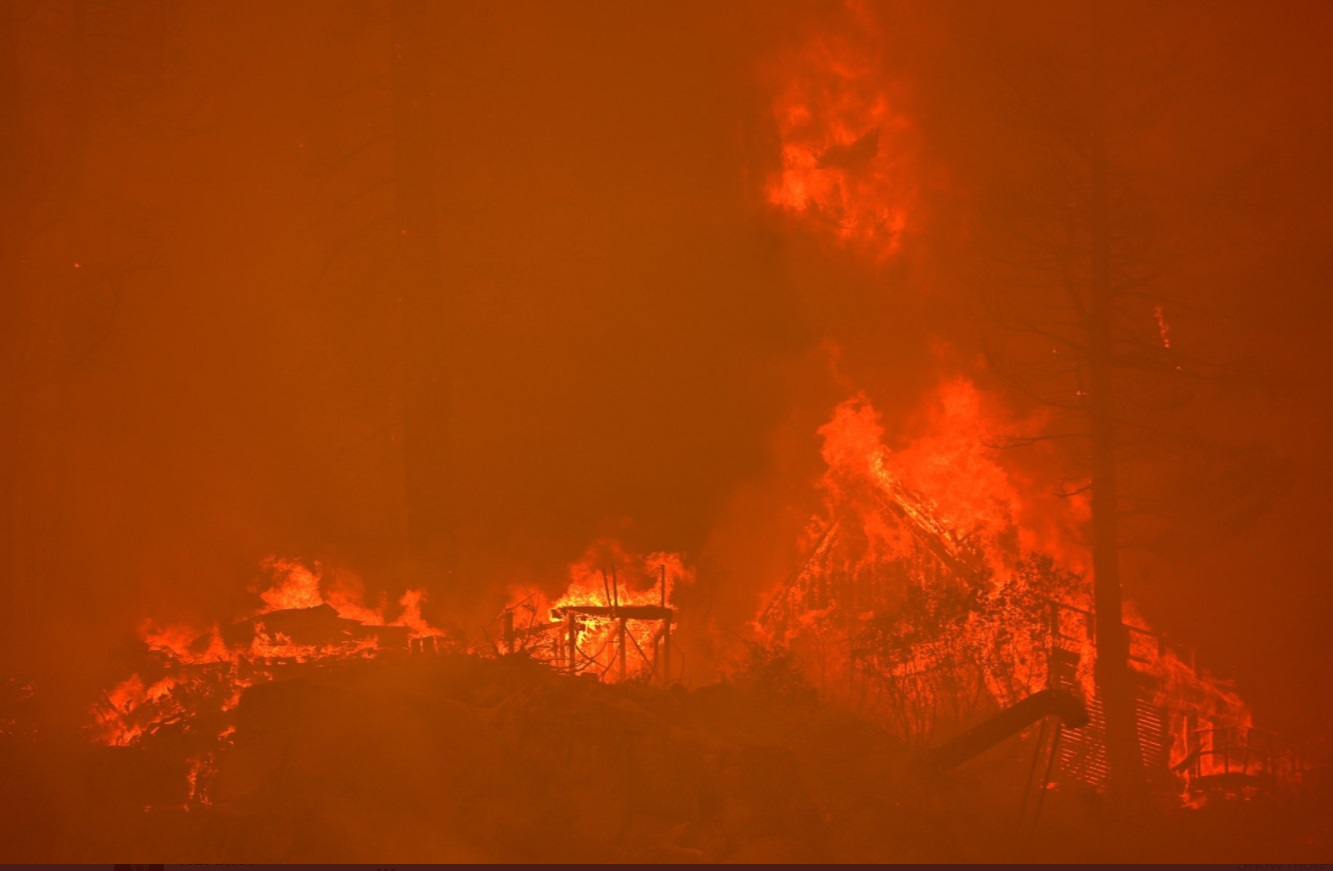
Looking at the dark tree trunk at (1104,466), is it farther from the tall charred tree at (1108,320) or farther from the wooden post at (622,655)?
the wooden post at (622,655)

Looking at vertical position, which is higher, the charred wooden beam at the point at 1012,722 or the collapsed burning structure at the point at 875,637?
the collapsed burning structure at the point at 875,637

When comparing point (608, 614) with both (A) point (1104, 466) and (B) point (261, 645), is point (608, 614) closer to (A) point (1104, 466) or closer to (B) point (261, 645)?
(B) point (261, 645)

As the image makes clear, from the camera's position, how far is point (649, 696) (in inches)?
400

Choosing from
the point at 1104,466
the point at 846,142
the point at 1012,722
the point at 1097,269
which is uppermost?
the point at 846,142

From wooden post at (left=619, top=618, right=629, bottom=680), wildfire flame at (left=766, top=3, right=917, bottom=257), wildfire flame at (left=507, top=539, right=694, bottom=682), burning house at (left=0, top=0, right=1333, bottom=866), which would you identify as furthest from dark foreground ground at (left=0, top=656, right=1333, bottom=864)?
wildfire flame at (left=766, top=3, right=917, bottom=257)

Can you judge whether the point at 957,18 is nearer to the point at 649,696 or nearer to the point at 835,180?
the point at 835,180

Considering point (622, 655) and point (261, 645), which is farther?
point (261, 645)

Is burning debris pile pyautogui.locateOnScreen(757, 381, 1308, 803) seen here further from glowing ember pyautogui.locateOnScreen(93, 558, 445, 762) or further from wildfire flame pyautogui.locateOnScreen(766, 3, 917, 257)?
glowing ember pyautogui.locateOnScreen(93, 558, 445, 762)

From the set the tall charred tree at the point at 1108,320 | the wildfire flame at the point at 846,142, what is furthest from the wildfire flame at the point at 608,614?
the wildfire flame at the point at 846,142

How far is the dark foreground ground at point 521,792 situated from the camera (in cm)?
855

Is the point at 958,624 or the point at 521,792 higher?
the point at 958,624

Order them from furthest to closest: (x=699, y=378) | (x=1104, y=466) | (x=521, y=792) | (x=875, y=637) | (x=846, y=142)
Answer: (x=699, y=378) < (x=846, y=142) < (x=875, y=637) < (x=1104, y=466) < (x=521, y=792)

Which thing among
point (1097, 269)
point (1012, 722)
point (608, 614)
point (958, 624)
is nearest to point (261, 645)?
point (608, 614)

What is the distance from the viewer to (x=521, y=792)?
28.9 feet
